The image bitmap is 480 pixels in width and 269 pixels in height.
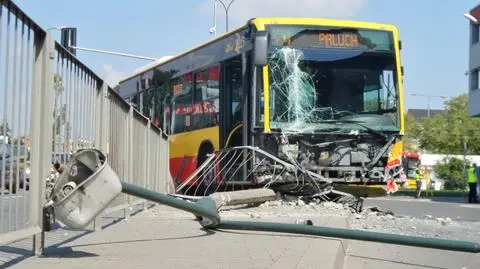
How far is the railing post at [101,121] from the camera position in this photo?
25.5ft

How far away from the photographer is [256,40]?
1348 cm

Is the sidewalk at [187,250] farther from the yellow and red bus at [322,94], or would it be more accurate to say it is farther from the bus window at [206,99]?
the bus window at [206,99]

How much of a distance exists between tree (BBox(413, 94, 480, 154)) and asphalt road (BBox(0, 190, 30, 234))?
65.3 meters

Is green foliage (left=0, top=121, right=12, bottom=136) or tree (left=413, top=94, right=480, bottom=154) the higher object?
tree (left=413, top=94, right=480, bottom=154)

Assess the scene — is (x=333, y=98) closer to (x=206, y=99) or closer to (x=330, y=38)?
(x=330, y=38)

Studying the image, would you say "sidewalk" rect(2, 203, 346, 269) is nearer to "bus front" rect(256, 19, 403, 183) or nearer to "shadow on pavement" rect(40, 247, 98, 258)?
"shadow on pavement" rect(40, 247, 98, 258)

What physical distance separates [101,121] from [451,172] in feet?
211

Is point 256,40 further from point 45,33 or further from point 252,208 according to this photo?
point 45,33

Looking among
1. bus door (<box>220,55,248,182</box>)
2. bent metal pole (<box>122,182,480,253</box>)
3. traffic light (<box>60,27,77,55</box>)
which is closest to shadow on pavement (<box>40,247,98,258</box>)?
bent metal pole (<box>122,182,480,253</box>)

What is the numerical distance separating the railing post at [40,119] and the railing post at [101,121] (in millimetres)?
2228

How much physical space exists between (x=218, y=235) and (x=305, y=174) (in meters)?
6.17

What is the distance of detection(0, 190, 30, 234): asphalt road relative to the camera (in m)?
4.77

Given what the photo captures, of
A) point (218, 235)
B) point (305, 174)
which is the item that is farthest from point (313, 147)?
point (218, 235)

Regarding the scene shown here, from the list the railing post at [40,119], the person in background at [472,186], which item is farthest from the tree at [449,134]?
the railing post at [40,119]
